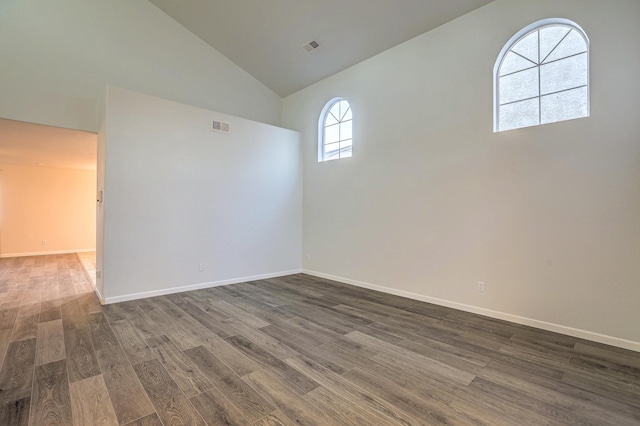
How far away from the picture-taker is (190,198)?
4422mm

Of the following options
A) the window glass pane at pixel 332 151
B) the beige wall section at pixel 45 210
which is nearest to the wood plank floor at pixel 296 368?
the window glass pane at pixel 332 151

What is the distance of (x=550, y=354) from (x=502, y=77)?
9.57 feet

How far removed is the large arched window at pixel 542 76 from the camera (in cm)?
Answer: 292

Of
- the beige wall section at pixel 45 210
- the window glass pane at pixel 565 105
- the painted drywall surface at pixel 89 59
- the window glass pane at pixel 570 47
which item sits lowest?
the beige wall section at pixel 45 210

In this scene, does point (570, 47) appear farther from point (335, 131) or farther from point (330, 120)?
point (330, 120)

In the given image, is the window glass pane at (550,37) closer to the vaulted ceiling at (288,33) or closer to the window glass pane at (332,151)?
the vaulted ceiling at (288,33)

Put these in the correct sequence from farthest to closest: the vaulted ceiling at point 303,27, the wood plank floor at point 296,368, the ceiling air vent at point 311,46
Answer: the ceiling air vent at point 311,46 < the vaulted ceiling at point 303,27 < the wood plank floor at point 296,368

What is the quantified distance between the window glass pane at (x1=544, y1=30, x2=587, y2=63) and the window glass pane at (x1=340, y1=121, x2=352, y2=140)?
2.79m

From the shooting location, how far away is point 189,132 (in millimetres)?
4406

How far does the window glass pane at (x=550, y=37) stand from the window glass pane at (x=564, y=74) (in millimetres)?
156

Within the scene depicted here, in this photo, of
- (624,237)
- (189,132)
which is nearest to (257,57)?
(189,132)

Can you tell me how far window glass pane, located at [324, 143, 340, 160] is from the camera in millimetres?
5312

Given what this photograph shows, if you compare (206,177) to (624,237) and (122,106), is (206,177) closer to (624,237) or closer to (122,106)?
(122,106)

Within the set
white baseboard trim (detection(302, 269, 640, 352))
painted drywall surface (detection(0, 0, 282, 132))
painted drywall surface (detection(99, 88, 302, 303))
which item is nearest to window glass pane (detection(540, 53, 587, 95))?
white baseboard trim (detection(302, 269, 640, 352))
